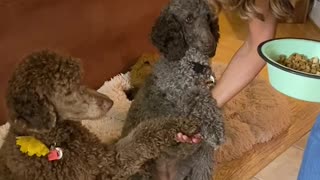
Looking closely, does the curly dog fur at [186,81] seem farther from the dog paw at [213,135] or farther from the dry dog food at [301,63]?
the dry dog food at [301,63]

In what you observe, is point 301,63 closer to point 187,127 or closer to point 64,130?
point 187,127

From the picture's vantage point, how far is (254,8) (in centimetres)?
154

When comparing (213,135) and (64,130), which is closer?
(64,130)

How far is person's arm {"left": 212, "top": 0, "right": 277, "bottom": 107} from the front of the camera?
165 centimetres

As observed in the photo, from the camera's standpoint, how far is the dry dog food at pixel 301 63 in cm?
128

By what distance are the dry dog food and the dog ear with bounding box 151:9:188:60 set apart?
1.43 ft

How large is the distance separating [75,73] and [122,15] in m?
0.96

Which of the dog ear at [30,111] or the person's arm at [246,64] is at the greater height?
the dog ear at [30,111]

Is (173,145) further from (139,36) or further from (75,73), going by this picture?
(139,36)

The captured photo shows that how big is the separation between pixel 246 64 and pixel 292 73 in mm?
575

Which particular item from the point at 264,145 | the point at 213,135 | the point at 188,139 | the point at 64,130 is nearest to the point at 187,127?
the point at 188,139

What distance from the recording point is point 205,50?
1.73 metres

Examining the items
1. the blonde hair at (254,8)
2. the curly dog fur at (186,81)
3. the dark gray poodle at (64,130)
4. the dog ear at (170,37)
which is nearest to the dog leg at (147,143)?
the dark gray poodle at (64,130)

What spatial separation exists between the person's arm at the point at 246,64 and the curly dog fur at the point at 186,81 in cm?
6
